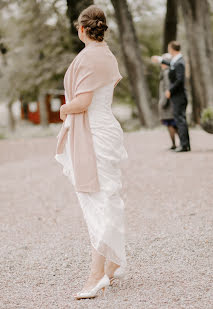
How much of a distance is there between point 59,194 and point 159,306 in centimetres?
490

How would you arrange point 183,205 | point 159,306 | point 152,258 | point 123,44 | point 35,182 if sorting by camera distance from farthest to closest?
point 123,44 → point 35,182 → point 183,205 → point 152,258 → point 159,306

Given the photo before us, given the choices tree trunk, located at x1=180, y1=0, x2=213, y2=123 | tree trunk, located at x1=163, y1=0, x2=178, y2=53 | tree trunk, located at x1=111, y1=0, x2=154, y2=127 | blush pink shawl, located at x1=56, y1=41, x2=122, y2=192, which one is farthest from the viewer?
tree trunk, located at x1=163, y1=0, x2=178, y2=53

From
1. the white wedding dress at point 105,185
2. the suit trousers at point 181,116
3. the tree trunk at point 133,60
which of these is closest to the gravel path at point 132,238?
the white wedding dress at point 105,185

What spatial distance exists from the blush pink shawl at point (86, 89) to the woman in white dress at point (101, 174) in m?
0.05

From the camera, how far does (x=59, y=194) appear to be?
806cm

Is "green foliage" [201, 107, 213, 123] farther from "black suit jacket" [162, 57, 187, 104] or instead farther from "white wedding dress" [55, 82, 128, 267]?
"white wedding dress" [55, 82, 128, 267]

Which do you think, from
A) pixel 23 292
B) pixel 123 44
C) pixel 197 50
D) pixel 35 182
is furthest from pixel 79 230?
pixel 123 44

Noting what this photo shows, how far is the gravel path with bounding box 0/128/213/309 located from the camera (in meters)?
3.60

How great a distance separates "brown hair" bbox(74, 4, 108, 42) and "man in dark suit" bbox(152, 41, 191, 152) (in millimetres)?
6232

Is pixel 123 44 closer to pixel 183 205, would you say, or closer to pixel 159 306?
pixel 183 205

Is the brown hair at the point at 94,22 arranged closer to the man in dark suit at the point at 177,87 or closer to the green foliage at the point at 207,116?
the man in dark suit at the point at 177,87

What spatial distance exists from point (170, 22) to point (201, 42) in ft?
15.7

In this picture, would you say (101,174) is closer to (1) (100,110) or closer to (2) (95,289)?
(1) (100,110)

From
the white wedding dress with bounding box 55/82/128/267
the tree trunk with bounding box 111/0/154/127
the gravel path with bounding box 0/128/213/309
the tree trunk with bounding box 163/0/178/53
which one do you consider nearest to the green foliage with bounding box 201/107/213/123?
the gravel path with bounding box 0/128/213/309
